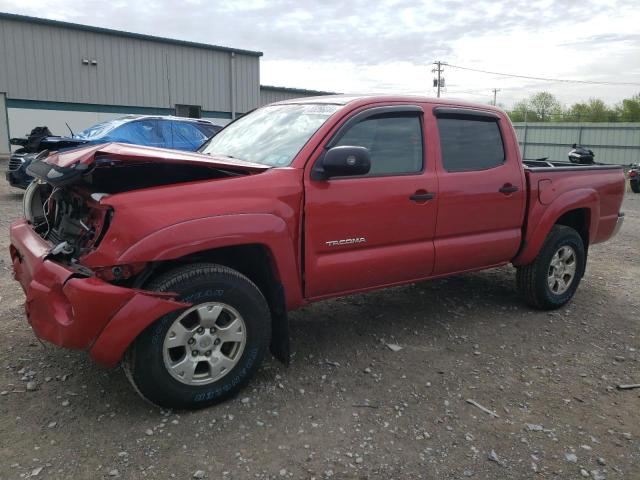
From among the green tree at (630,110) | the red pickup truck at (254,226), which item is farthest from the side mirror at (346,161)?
the green tree at (630,110)

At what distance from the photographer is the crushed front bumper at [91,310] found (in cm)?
268

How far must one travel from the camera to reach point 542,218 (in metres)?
4.68

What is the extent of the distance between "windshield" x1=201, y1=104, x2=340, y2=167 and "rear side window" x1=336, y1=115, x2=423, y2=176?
0.81 feet

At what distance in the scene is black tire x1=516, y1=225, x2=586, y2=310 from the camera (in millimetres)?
4840

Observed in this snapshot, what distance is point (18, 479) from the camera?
2.50 metres

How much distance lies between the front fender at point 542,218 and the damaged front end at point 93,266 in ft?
9.13

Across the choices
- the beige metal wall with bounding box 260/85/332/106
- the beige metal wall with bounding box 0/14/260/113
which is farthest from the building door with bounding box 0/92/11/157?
the beige metal wall with bounding box 260/85/332/106

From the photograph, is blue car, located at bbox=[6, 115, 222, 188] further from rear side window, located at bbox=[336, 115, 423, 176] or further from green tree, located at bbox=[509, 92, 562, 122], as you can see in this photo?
green tree, located at bbox=[509, 92, 562, 122]

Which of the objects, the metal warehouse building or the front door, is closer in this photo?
the front door

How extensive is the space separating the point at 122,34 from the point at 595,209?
22.7m

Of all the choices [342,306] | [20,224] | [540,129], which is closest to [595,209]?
[342,306]

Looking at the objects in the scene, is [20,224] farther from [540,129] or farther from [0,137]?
[540,129]

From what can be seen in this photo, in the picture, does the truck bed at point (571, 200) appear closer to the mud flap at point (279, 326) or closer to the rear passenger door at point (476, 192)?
the rear passenger door at point (476, 192)

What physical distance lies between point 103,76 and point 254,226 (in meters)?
22.8
